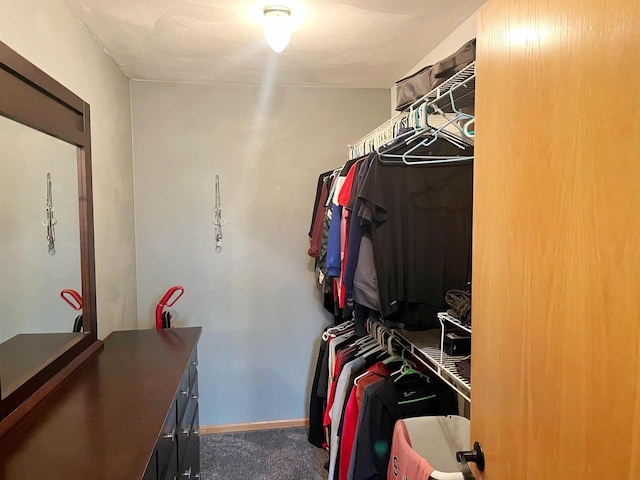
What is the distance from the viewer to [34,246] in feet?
4.90

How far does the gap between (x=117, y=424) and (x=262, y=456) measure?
1.77 m

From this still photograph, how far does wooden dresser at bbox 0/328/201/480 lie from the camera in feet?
3.38

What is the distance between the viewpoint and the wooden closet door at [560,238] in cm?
59

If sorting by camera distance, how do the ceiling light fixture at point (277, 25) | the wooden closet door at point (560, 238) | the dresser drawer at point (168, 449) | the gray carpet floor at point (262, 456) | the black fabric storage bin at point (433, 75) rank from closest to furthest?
the wooden closet door at point (560, 238)
the dresser drawer at point (168, 449)
the black fabric storage bin at point (433, 75)
the ceiling light fixture at point (277, 25)
the gray carpet floor at point (262, 456)

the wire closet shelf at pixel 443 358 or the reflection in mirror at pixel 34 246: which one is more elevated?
the reflection in mirror at pixel 34 246

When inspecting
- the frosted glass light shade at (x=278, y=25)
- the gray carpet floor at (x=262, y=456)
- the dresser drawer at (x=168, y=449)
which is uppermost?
the frosted glass light shade at (x=278, y=25)

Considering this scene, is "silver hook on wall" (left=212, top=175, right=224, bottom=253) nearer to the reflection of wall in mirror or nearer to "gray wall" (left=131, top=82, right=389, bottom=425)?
"gray wall" (left=131, top=82, right=389, bottom=425)

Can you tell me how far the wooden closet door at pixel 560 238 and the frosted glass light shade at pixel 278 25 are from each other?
3.41ft

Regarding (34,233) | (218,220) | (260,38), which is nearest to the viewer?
(34,233)

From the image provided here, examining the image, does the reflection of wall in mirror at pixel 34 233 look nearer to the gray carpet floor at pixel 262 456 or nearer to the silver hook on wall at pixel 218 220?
the silver hook on wall at pixel 218 220

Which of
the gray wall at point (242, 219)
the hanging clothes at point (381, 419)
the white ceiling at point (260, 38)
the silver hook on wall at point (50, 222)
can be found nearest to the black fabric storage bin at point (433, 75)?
the white ceiling at point (260, 38)

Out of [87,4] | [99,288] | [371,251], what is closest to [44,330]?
[99,288]

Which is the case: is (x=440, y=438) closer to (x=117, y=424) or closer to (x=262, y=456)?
(x=117, y=424)

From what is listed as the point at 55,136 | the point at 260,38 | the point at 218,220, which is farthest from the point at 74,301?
the point at 260,38
